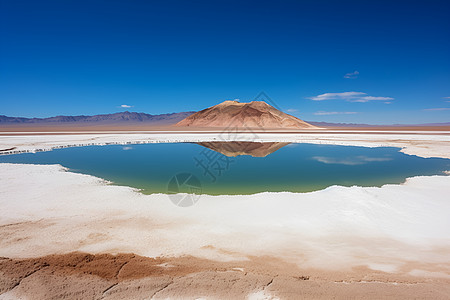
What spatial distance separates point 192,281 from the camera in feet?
12.5

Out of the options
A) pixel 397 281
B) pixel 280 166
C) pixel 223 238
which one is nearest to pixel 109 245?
pixel 223 238

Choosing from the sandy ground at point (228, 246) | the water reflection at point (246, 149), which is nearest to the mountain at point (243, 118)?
the water reflection at point (246, 149)

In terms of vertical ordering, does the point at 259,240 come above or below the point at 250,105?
below

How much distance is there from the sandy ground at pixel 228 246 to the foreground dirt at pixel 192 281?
0.01 meters

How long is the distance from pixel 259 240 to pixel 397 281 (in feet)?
7.16

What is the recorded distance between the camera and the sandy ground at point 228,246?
144 inches

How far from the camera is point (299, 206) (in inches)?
276

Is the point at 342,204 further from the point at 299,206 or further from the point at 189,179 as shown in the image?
the point at 189,179

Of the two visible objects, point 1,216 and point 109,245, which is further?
point 1,216

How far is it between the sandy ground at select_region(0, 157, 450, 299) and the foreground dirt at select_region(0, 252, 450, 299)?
0.01 meters

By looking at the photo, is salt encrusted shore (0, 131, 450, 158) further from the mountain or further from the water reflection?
the mountain

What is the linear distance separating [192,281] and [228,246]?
3.84 feet

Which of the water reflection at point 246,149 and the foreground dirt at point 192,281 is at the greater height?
the water reflection at point 246,149

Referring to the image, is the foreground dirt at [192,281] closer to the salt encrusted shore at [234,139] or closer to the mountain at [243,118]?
the salt encrusted shore at [234,139]
